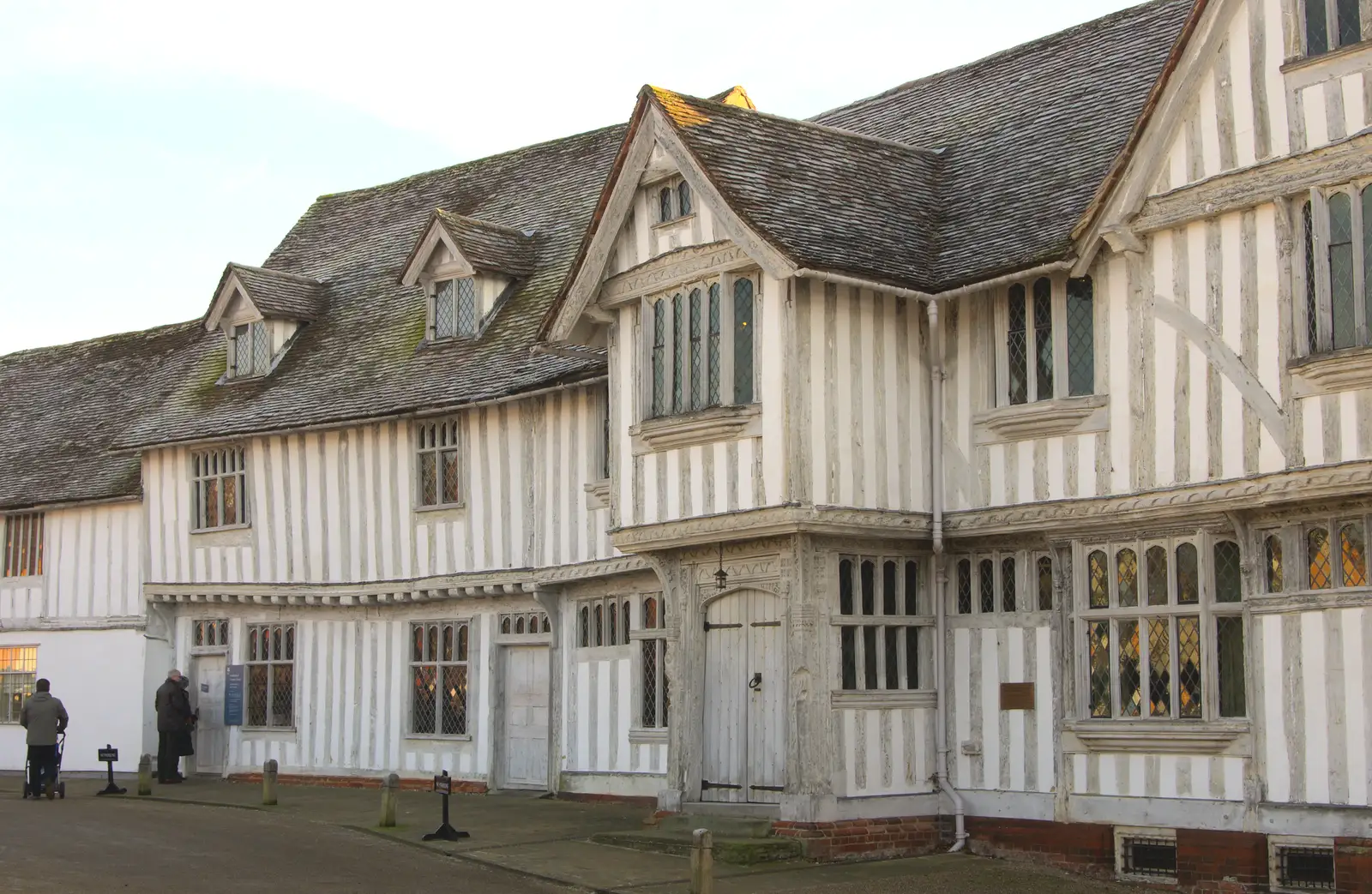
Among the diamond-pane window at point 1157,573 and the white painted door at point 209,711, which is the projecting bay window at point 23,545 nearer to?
the white painted door at point 209,711

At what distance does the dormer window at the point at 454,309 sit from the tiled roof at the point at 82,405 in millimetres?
5428

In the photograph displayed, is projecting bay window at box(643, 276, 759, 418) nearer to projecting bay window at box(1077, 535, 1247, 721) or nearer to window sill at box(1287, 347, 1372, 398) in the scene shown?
projecting bay window at box(1077, 535, 1247, 721)

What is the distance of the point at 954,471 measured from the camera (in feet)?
59.0

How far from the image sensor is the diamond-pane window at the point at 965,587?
1811 centimetres

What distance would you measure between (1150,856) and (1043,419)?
13.8ft

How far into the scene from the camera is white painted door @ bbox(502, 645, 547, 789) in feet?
79.0

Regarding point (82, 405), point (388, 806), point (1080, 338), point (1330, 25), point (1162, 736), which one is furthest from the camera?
point (82, 405)

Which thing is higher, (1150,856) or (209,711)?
(209,711)

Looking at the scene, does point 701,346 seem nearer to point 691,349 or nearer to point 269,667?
point 691,349

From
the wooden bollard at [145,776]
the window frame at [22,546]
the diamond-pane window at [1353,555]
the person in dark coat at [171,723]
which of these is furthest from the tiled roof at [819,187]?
the window frame at [22,546]

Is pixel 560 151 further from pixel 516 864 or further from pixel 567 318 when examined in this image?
pixel 516 864

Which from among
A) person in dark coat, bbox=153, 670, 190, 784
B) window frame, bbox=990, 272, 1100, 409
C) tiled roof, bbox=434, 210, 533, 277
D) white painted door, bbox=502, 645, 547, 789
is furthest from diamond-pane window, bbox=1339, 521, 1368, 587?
person in dark coat, bbox=153, 670, 190, 784

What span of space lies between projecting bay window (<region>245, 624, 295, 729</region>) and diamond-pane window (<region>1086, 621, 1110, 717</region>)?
1469 centimetres

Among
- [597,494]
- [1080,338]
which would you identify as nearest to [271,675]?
[597,494]
